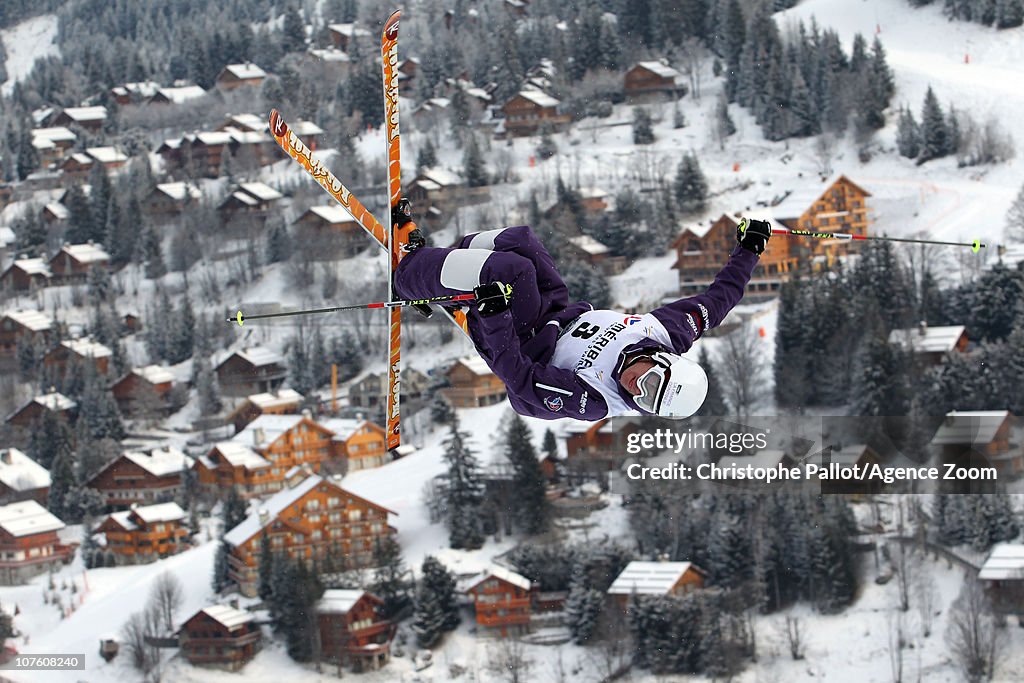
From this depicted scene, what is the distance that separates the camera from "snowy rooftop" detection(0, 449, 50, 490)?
3347 centimetres

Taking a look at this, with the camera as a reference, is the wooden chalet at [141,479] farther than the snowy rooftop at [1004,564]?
Yes

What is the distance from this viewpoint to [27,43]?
8538 cm

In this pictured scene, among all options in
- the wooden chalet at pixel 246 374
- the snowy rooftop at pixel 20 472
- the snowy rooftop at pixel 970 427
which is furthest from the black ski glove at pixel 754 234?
the wooden chalet at pixel 246 374

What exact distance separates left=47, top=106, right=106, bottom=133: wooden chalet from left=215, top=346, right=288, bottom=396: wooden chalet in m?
26.6

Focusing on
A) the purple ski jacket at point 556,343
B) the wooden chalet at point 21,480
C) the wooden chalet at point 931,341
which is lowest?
the wooden chalet at point 21,480

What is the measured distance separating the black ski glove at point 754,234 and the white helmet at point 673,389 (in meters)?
0.75

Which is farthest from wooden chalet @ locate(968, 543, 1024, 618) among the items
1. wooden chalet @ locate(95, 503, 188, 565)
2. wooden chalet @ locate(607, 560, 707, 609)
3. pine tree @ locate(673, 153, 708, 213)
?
pine tree @ locate(673, 153, 708, 213)

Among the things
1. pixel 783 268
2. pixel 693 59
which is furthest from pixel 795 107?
pixel 783 268

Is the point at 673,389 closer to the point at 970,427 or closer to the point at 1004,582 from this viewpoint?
the point at 1004,582

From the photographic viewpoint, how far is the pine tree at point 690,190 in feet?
143

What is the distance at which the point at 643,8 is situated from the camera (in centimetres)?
5781

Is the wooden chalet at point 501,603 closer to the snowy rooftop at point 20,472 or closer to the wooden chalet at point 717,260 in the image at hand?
the snowy rooftop at point 20,472

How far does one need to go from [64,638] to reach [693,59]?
35365 millimetres

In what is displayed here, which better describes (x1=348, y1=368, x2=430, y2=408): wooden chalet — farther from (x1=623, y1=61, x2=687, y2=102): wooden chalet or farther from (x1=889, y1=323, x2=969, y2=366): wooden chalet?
(x1=623, y1=61, x2=687, y2=102): wooden chalet
